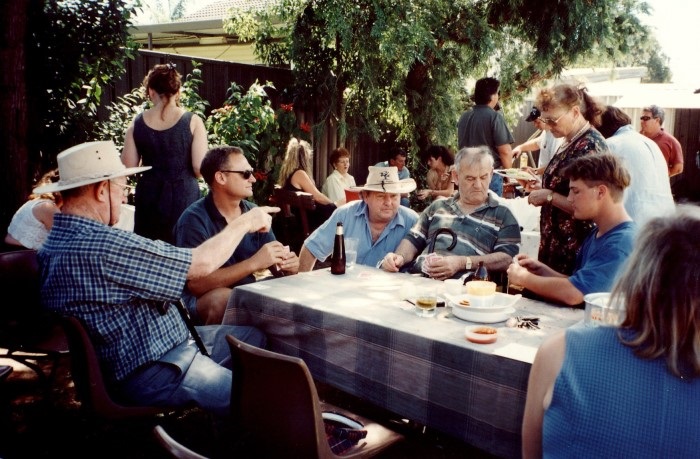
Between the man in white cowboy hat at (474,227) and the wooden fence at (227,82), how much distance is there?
4.55 metres

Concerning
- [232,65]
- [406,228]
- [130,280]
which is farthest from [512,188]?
[130,280]

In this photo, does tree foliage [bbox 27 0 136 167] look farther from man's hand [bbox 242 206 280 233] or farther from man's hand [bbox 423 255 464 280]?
man's hand [bbox 423 255 464 280]

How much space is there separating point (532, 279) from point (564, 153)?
111cm

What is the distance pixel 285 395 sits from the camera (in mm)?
1660

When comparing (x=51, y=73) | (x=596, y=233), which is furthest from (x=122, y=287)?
(x=51, y=73)

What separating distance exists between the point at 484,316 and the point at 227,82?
6138mm

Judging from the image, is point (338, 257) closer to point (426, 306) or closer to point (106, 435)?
point (426, 306)

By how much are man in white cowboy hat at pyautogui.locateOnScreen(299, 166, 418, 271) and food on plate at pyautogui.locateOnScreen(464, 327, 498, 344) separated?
1.65 metres

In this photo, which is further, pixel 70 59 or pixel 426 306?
pixel 70 59

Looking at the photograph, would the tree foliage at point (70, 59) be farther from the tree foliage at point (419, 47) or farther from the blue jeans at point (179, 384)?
the blue jeans at point (179, 384)

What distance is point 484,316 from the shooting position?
2.21 metres

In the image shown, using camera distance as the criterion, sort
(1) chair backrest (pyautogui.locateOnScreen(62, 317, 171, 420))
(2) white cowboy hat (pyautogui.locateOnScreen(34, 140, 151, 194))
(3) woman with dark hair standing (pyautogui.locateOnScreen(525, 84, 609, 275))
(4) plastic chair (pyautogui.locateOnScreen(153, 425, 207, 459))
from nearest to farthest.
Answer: (4) plastic chair (pyautogui.locateOnScreen(153, 425, 207, 459))
(1) chair backrest (pyautogui.locateOnScreen(62, 317, 171, 420))
(2) white cowboy hat (pyautogui.locateOnScreen(34, 140, 151, 194))
(3) woman with dark hair standing (pyautogui.locateOnScreen(525, 84, 609, 275))

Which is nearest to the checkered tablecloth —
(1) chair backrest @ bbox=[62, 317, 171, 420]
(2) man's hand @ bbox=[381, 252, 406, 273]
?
(2) man's hand @ bbox=[381, 252, 406, 273]

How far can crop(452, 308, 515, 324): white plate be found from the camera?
221 centimetres
